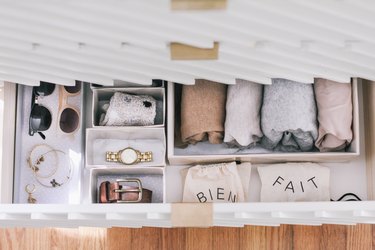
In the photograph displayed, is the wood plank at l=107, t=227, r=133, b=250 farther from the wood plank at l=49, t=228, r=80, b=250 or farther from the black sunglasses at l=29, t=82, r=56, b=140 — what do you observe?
the black sunglasses at l=29, t=82, r=56, b=140

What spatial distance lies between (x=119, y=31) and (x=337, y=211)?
30.5 inches

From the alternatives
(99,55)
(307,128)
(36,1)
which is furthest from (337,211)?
(36,1)

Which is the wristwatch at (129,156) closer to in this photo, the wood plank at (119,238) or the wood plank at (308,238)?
the wood plank at (119,238)

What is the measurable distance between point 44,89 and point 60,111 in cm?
8

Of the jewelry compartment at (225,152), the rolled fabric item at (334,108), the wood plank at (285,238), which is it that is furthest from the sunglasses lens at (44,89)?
the wood plank at (285,238)

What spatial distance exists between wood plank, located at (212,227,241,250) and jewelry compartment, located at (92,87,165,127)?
48 cm

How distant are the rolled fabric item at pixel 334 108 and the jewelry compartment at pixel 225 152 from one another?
26 mm

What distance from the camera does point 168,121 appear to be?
2.11 meters

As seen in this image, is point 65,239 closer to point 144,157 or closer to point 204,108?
point 144,157

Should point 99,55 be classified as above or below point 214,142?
above

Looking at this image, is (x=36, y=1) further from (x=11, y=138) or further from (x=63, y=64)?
(x=11, y=138)

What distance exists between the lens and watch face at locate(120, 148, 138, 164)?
2.14m

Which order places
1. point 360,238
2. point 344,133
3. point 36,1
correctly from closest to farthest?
1. point 36,1
2. point 344,133
3. point 360,238

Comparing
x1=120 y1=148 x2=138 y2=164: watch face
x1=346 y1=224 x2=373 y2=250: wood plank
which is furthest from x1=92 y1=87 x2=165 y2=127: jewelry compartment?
x1=346 y1=224 x2=373 y2=250: wood plank
